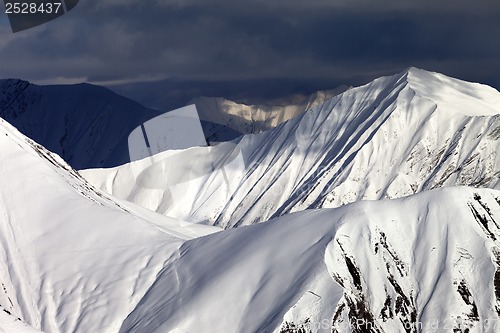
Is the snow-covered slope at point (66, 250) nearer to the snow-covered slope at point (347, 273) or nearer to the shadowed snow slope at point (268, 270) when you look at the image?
the shadowed snow slope at point (268, 270)

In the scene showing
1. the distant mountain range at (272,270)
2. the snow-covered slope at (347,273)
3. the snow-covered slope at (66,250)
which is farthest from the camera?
the snow-covered slope at (66,250)

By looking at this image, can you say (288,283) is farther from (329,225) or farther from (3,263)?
(3,263)

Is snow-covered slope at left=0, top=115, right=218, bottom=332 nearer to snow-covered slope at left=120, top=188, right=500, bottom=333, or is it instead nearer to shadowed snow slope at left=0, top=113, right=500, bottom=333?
shadowed snow slope at left=0, top=113, right=500, bottom=333

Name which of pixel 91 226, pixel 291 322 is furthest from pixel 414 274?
pixel 91 226

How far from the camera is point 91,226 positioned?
143 meters

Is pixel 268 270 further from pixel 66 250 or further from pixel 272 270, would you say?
pixel 66 250

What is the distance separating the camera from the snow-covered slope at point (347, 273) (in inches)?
4451

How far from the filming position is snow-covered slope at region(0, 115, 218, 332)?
127m

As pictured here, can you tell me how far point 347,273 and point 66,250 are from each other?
4458cm

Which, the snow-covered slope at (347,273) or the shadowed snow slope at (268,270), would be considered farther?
the shadowed snow slope at (268,270)

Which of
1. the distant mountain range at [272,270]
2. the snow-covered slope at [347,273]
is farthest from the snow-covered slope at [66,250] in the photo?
the snow-covered slope at [347,273]

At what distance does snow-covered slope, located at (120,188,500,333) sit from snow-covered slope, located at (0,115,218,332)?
476 centimetres

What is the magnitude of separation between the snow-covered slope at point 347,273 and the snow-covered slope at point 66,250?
4764mm

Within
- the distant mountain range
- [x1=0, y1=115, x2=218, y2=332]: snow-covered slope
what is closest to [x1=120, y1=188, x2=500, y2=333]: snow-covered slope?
the distant mountain range
